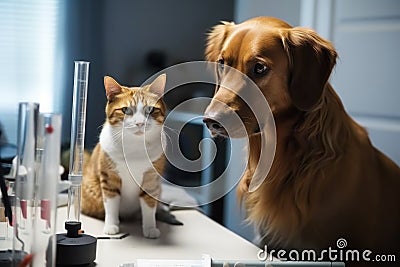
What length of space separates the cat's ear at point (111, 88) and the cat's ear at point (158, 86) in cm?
6

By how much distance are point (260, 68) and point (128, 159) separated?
0.30 m

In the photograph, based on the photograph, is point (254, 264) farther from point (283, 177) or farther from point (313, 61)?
point (313, 61)

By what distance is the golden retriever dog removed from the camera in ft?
3.41

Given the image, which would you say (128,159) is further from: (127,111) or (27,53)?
(27,53)

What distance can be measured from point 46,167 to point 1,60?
72 centimetres

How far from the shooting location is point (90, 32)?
1362mm

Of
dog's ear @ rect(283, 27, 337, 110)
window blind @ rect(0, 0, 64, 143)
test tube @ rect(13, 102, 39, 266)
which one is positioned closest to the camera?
test tube @ rect(13, 102, 39, 266)

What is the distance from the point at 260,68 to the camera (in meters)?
1.04

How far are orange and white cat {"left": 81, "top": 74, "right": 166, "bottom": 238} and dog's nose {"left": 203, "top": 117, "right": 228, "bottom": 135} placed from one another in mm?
101

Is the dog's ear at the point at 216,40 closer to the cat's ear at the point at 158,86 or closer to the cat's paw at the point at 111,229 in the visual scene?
the cat's ear at the point at 158,86

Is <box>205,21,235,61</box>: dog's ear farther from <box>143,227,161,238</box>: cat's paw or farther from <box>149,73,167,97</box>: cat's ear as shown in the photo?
<box>143,227,161,238</box>: cat's paw

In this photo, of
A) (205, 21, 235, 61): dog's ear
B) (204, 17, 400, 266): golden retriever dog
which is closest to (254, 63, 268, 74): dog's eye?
(204, 17, 400, 266): golden retriever dog

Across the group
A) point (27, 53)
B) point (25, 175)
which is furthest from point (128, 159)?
point (27, 53)

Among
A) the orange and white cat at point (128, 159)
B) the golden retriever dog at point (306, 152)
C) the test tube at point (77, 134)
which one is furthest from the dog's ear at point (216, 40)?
the test tube at point (77, 134)
